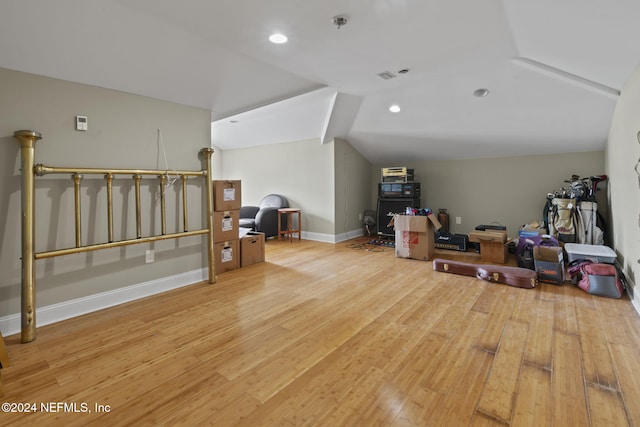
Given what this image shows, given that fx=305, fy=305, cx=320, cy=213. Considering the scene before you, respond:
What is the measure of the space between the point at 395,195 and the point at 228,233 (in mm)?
2917

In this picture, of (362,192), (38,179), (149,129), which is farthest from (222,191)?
(362,192)

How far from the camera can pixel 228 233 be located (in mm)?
3639

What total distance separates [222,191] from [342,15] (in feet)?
7.42

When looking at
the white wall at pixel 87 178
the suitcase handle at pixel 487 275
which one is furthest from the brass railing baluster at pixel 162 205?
the suitcase handle at pixel 487 275

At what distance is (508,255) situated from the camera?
423 cm

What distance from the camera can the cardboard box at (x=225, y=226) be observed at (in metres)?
3.50

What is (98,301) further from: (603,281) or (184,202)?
(603,281)

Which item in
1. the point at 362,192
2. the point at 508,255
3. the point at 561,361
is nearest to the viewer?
the point at 561,361

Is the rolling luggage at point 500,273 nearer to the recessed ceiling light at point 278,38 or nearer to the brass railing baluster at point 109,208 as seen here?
the recessed ceiling light at point 278,38

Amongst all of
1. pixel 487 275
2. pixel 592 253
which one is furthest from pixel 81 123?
pixel 592 253

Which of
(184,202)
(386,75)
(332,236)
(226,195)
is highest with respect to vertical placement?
(386,75)

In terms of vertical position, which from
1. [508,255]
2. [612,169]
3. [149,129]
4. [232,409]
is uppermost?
[149,129]

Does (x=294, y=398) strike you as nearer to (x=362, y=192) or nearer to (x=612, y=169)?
(x=612, y=169)

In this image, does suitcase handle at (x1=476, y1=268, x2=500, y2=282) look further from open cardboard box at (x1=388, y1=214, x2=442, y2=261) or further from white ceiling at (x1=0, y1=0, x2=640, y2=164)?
white ceiling at (x1=0, y1=0, x2=640, y2=164)
